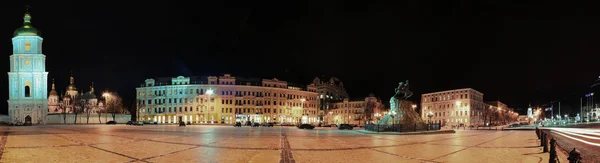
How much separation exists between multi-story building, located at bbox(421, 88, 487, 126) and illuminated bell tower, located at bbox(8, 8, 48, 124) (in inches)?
4238

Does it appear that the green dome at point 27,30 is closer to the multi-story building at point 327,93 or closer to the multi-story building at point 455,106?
the multi-story building at point 327,93

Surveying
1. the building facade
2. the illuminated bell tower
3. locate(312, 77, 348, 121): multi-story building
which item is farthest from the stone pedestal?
locate(312, 77, 348, 121): multi-story building

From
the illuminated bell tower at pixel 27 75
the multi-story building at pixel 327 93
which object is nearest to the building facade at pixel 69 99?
the illuminated bell tower at pixel 27 75

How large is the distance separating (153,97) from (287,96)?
4117cm

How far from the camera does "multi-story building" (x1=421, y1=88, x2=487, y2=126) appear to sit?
131500 millimetres

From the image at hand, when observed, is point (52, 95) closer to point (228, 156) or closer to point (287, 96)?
point (287, 96)

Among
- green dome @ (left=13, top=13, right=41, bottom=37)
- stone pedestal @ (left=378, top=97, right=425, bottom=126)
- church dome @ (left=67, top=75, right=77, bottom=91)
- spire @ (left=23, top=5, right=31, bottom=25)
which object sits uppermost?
spire @ (left=23, top=5, right=31, bottom=25)

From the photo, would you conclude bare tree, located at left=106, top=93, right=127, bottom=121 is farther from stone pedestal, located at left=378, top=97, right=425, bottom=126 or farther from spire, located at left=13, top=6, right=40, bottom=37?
stone pedestal, located at left=378, top=97, right=425, bottom=126

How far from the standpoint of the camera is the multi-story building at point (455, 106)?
132 meters

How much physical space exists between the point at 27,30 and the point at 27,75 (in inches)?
424

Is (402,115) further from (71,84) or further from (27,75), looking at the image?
(71,84)

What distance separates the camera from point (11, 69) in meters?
103

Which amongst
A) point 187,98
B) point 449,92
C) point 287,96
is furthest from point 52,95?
point 449,92

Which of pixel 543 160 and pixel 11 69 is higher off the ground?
pixel 11 69
